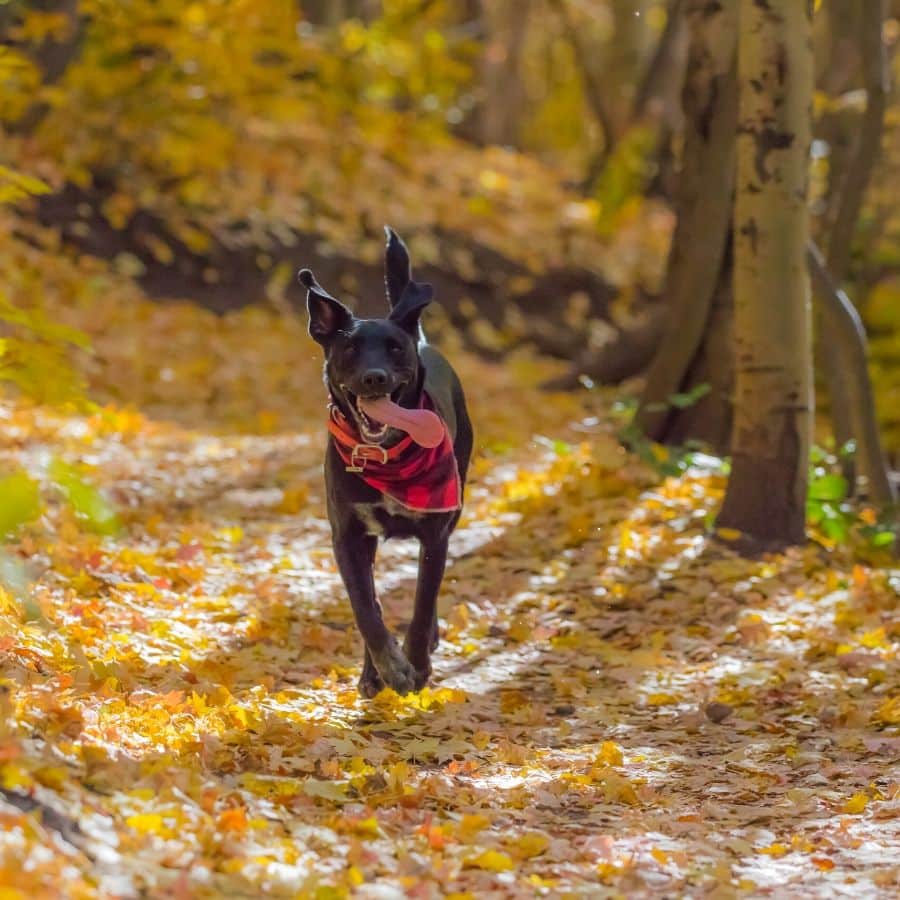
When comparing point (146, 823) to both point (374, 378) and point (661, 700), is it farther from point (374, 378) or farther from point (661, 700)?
point (661, 700)

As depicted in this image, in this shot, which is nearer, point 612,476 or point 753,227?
point 753,227

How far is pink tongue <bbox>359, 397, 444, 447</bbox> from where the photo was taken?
4.99 metres

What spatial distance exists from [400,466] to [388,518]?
12.1 inches

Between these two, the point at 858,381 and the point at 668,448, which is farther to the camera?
the point at 668,448

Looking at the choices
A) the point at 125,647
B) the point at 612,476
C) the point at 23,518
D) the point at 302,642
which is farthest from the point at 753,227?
the point at 23,518

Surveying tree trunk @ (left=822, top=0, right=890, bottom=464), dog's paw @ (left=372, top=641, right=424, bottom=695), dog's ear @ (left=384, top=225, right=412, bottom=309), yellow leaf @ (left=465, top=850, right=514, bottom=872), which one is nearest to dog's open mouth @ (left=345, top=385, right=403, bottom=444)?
dog's paw @ (left=372, top=641, right=424, bottom=695)

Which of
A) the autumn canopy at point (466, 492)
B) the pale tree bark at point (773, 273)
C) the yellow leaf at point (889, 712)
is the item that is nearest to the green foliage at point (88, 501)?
the autumn canopy at point (466, 492)

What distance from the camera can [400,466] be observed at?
5152 mm

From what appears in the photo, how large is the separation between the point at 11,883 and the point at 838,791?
290cm

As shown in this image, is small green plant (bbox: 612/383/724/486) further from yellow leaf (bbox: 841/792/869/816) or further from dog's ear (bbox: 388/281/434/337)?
Answer: yellow leaf (bbox: 841/792/869/816)

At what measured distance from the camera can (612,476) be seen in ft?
28.9

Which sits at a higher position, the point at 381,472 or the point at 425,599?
the point at 381,472

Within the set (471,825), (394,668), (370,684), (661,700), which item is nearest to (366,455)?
(394,668)

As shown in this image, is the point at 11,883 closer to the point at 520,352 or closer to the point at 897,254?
the point at 520,352
